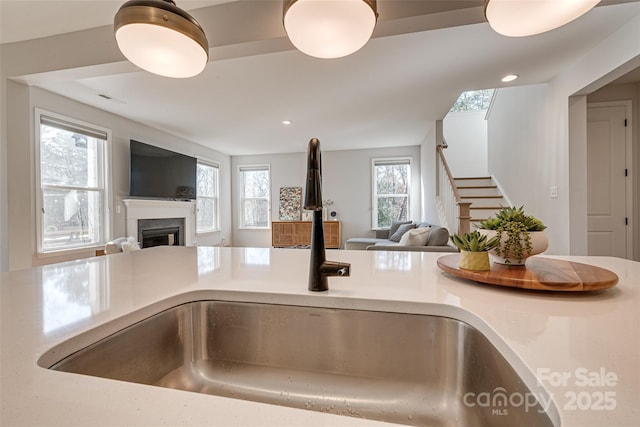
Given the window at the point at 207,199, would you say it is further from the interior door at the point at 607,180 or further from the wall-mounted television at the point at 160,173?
the interior door at the point at 607,180

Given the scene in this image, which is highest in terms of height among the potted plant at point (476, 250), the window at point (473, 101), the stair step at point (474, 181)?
the window at point (473, 101)

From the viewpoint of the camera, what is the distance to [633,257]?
3402mm

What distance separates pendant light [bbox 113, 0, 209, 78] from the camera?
2.84ft

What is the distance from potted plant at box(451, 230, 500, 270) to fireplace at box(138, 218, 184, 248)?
473cm

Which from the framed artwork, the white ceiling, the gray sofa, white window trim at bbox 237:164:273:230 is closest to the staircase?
the gray sofa

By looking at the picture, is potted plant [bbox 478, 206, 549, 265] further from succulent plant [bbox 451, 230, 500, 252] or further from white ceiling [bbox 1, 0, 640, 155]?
white ceiling [bbox 1, 0, 640, 155]

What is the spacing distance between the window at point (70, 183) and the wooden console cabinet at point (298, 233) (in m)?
3.35

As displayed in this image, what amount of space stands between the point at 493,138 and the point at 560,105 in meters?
2.16

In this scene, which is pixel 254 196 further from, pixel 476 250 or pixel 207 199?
pixel 476 250

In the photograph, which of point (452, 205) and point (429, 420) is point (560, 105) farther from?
point (429, 420)

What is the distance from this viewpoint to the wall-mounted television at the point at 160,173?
4227mm

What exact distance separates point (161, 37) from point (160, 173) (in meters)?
4.24

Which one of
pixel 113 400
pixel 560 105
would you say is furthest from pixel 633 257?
pixel 113 400

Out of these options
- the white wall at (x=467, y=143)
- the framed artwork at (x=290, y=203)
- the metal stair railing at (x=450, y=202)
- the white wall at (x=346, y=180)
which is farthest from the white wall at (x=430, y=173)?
the framed artwork at (x=290, y=203)
